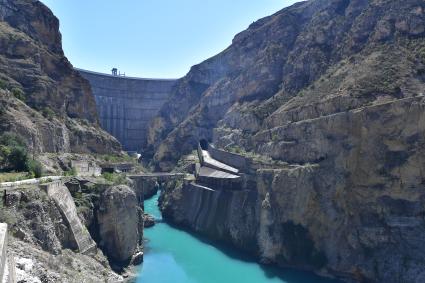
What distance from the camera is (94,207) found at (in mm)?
40875

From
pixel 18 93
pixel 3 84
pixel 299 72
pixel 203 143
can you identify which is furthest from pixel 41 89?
pixel 203 143

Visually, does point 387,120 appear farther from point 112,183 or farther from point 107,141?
point 107,141

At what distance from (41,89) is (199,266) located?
32.1m

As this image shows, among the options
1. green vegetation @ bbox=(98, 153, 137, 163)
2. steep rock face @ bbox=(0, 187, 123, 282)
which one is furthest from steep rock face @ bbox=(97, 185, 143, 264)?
green vegetation @ bbox=(98, 153, 137, 163)

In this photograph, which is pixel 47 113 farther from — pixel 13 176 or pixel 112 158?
pixel 13 176

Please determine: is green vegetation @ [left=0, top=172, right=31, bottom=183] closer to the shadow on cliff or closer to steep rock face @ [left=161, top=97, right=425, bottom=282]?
the shadow on cliff

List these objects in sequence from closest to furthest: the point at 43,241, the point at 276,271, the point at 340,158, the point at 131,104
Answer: the point at 43,241 < the point at 276,271 < the point at 340,158 < the point at 131,104

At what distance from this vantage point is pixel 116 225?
134 feet

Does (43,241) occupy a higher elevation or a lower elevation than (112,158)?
lower

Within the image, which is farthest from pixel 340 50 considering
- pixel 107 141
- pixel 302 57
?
pixel 107 141

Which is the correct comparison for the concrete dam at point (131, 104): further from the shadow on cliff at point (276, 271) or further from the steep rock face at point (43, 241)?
the steep rock face at point (43, 241)

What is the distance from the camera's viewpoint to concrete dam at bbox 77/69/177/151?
5123 inches

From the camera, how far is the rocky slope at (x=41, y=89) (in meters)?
50.4

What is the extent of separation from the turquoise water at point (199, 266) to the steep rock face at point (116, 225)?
2715 mm
